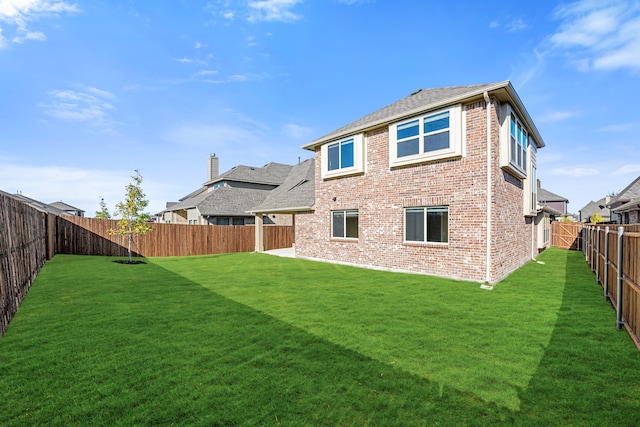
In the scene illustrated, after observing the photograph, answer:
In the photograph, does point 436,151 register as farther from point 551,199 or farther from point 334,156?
point 551,199

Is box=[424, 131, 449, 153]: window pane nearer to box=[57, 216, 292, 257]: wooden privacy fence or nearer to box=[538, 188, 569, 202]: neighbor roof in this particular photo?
box=[57, 216, 292, 257]: wooden privacy fence

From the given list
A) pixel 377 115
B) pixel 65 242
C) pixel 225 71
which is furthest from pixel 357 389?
pixel 65 242

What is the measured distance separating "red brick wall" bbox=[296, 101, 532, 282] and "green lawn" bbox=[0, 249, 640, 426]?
225 centimetres

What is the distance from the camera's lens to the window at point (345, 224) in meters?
13.4

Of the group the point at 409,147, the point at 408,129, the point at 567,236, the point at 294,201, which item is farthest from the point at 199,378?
the point at 567,236

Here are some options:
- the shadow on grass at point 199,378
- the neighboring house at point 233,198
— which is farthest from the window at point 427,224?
the neighboring house at point 233,198

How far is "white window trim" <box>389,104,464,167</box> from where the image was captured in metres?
9.80

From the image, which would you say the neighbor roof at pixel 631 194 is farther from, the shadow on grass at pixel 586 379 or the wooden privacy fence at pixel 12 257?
the wooden privacy fence at pixel 12 257

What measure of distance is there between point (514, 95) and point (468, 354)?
916 centimetres

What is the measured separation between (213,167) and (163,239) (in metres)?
17.3

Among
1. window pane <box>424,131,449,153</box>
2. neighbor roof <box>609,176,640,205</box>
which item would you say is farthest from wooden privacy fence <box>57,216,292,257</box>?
neighbor roof <box>609,176,640,205</box>

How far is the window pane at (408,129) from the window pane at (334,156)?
134 inches

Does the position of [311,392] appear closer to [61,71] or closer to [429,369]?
[429,369]

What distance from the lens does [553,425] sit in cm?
280
